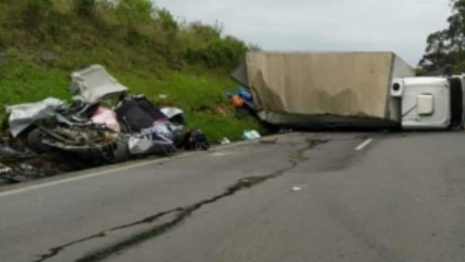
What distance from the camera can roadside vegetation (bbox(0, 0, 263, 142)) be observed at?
2142cm

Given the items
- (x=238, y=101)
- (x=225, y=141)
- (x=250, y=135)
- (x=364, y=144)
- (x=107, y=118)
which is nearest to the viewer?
(x=107, y=118)

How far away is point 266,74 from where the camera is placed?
25.6 meters

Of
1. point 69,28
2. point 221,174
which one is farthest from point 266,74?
point 221,174

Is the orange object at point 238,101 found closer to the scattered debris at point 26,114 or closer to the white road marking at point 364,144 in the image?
the white road marking at point 364,144

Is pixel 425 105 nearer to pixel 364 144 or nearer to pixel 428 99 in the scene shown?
pixel 428 99

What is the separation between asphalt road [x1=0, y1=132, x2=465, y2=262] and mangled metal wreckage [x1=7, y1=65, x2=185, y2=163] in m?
1.07

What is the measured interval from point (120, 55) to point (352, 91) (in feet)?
26.6

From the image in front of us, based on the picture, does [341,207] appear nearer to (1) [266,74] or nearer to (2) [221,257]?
(2) [221,257]

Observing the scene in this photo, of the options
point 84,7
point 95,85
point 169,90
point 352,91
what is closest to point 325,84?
point 352,91

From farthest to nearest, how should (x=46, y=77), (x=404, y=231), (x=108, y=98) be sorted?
(x=46, y=77)
(x=108, y=98)
(x=404, y=231)

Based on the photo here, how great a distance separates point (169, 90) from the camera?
84.8 feet

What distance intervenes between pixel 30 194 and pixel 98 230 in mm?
3138

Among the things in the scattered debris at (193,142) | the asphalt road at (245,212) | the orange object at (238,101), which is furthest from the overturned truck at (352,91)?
the asphalt road at (245,212)

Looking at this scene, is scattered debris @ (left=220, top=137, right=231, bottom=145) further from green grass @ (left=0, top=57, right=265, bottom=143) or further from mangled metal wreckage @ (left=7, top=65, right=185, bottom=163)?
mangled metal wreckage @ (left=7, top=65, right=185, bottom=163)
